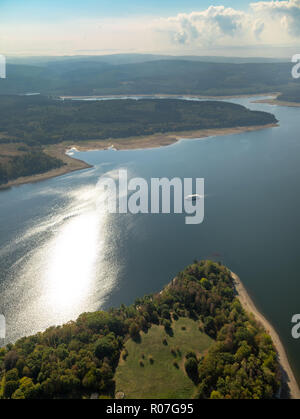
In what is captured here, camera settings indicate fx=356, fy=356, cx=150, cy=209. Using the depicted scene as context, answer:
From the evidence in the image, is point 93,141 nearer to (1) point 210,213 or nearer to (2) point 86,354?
(1) point 210,213

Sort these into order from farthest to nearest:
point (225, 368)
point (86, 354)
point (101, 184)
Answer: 1. point (101, 184)
2. point (86, 354)
3. point (225, 368)

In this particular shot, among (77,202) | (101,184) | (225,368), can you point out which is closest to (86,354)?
(225,368)
